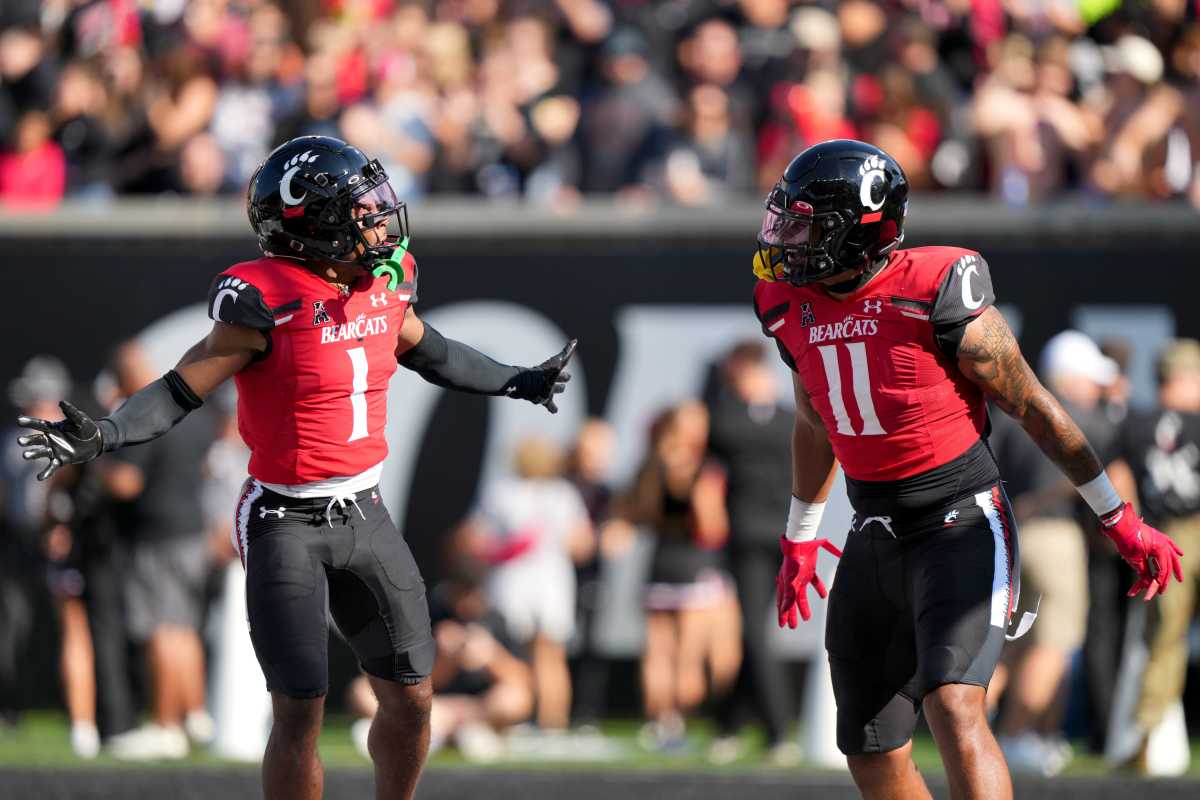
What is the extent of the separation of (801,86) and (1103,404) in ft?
9.59

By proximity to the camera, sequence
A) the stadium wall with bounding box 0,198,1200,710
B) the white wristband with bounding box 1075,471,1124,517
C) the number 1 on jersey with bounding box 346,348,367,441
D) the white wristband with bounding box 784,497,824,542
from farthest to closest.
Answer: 1. the stadium wall with bounding box 0,198,1200,710
2. the white wristband with bounding box 784,497,824,542
3. the number 1 on jersey with bounding box 346,348,367,441
4. the white wristband with bounding box 1075,471,1124,517

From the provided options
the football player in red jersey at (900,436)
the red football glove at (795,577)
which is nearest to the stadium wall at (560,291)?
the red football glove at (795,577)

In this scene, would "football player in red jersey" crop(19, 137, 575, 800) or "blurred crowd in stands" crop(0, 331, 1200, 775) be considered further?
"blurred crowd in stands" crop(0, 331, 1200, 775)

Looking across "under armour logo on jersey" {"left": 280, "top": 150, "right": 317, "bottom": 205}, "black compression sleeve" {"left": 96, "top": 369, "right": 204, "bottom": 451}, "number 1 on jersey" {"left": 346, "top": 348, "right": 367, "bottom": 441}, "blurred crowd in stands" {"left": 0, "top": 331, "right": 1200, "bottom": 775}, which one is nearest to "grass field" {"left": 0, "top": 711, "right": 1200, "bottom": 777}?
"blurred crowd in stands" {"left": 0, "top": 331, "right": 1200, "bottom": 775}

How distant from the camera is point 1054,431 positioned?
5863 millimetres

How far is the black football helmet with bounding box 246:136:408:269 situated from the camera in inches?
239

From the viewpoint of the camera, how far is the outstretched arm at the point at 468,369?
21.5 feet

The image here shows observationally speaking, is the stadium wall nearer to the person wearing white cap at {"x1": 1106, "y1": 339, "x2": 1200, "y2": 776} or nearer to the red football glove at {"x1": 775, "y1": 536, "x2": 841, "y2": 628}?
the person wearing white cap at {"x1": 1106, "y1": 339, "x2": 1200, "y2": 776}

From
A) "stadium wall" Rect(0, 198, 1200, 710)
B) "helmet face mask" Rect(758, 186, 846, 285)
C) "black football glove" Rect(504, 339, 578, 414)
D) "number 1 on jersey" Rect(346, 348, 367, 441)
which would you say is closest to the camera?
"helmet face mask" Rect(758, 186, 846, 285)

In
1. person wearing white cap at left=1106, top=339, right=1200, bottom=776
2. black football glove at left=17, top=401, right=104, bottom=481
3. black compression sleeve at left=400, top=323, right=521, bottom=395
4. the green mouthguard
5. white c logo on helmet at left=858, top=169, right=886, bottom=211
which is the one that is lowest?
person wearing white cap at left=1106, top=339, right=1200, bottom=776

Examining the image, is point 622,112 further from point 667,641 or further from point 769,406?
→ point 667,641

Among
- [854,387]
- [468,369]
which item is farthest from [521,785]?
[854,387]

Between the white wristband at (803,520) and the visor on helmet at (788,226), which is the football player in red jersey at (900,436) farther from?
the white wristband at (803,520)

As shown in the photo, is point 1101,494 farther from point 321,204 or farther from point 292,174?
point 292,174
